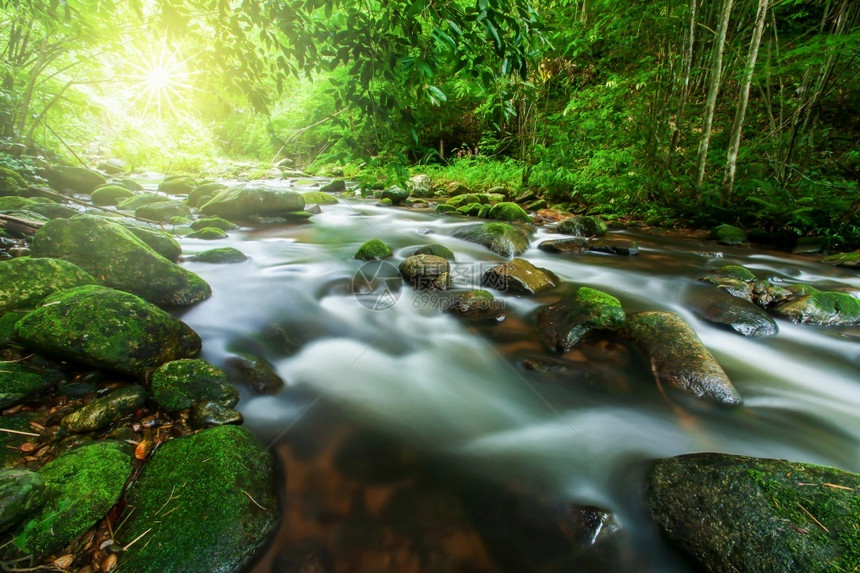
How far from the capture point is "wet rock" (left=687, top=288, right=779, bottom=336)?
13.2ft

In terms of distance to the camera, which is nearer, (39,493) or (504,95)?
(39,493)

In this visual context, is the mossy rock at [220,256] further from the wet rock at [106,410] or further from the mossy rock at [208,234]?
the wet rock at [106,410]

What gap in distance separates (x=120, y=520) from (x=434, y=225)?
8.02 m

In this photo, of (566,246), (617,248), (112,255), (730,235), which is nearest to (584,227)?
(617,248)

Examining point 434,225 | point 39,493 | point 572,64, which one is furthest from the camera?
point 572,64

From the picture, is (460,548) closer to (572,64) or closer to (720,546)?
(720,546)

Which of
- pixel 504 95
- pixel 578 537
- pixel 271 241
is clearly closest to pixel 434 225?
pixel 271 241

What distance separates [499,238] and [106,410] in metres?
5.91

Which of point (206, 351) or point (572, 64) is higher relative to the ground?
point (572, 64)

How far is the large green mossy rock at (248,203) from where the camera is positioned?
344 inches

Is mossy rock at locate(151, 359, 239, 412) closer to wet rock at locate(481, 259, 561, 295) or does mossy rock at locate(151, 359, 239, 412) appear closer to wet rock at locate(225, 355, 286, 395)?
wet rock at locate(225, 355, 286, 395)

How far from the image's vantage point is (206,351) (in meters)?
3.33

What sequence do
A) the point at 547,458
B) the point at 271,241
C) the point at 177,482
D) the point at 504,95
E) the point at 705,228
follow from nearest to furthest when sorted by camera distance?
1. the point at 177,482
2. the point at 504,95
3. the point at 547,458
4. the point at 271,241
5. the point at 705,228

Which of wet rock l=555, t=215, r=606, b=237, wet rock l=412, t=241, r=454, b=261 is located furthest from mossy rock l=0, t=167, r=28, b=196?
wet rock l=555, t=215, r=606, b=237
